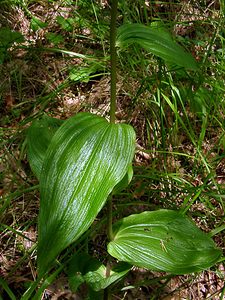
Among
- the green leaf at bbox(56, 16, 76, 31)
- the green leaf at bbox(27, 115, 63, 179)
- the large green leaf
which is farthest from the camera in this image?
the green leaf at bbox(56, 16, 76, 31)

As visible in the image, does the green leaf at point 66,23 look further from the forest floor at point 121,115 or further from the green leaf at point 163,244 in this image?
the green leaf at point 163,244

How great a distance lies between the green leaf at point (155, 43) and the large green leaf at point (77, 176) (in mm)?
280

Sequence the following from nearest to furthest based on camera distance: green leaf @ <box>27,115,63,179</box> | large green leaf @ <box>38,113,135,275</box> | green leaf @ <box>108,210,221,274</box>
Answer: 1. large green leaf @ <box>38,113,135,275</box>
2. green leaf @ <box>108,210,221,274</box>
3. green leaf @ <box>27,115,63,179</box>

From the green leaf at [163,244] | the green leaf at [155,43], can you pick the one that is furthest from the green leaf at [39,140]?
the green leaf at [155,43]

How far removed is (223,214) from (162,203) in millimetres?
313

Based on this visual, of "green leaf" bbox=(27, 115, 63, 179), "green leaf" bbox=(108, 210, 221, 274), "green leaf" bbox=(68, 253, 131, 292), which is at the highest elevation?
"green leaf" bbox=(27, 115, 63, 179)

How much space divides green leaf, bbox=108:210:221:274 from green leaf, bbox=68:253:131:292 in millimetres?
131

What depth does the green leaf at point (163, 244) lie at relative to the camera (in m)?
1.57

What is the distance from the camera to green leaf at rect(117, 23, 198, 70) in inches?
54.6

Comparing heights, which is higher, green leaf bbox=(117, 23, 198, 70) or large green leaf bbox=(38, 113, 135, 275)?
green leaf bbox=(117, 23, 198, 70)

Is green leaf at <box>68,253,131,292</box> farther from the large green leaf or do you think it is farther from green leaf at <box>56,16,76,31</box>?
green leaf at <box>56,16,76,31</box>

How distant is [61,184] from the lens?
3.83ft

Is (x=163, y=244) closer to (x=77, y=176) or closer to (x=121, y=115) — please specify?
(x=77, y=176)

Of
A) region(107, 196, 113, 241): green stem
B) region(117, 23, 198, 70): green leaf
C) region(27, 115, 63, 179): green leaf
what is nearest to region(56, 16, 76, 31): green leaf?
region(27, 115, 63, 179): green leaf
